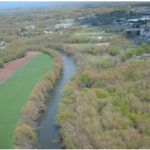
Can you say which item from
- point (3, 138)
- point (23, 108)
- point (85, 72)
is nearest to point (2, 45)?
Answer: point (85, 72)

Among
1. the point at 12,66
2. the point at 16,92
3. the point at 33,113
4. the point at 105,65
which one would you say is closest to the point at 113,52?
the point at 105,65

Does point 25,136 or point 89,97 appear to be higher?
point 89,97

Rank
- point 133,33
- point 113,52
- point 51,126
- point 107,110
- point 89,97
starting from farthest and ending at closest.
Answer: point 133,33 < point 113,52 < point 89,97 < point 51,126 < point 107,110

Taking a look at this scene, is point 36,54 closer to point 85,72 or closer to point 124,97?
point 85,72

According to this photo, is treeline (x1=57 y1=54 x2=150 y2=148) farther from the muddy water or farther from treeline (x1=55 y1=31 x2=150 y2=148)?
the muddy water

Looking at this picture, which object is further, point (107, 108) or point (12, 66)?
point (12, 66)

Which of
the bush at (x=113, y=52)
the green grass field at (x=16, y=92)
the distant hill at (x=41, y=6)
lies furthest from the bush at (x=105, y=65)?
the distant hill at (x=41, y=6)

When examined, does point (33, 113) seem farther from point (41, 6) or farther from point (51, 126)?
point (41, 6)
